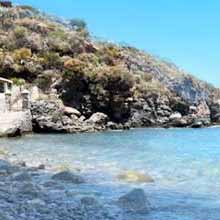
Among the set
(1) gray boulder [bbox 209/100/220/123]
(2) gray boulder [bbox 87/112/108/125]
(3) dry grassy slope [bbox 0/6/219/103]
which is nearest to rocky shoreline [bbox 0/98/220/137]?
(2) gray boulder [bbox 87/112/108/125]

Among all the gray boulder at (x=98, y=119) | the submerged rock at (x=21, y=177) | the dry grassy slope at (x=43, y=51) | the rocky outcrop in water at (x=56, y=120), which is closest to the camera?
the submerged rock at (x=21, y=177)

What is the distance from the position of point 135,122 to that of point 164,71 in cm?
7319

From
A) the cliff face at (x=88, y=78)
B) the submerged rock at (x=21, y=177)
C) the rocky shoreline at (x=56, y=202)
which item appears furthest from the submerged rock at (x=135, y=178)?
the cliff face at (x=88, y=78)

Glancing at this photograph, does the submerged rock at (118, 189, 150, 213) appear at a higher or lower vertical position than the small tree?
lower

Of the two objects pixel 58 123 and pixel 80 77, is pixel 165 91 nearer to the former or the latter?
pixel 80 77

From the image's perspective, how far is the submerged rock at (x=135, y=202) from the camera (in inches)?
503

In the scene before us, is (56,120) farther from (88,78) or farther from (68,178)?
(68,178)

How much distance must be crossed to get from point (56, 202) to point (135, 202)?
73.9 inches

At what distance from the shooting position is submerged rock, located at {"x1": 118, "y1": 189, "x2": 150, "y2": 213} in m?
12.8

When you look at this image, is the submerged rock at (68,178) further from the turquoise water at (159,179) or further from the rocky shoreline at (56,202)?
the turquoise water at (159,179)

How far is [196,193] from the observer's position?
1584 cm

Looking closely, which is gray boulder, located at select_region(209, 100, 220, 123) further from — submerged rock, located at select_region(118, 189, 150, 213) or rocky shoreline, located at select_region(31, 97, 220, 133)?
submerged rock, located at select_region(118, 189, 150, 213)

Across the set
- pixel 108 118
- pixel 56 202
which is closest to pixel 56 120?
pixel 108 118

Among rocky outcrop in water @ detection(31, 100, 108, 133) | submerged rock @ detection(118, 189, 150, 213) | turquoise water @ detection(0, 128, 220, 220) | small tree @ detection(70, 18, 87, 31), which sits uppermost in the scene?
small tree @ detection(70, 18, 87, 31)
